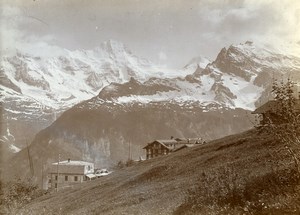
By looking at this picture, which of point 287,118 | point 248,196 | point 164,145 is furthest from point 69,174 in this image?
point 287,118

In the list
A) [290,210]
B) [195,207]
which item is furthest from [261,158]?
[290,210]

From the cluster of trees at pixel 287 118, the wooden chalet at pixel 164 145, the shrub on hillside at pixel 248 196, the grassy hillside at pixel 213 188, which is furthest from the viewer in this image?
the wooden chalet at pixel 164 145

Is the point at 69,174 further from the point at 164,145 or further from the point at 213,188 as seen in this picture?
the point at 213,188

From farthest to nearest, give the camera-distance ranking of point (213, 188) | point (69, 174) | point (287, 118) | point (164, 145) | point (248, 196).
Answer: point (164, 145) → point (69, 174) → point (213, 188) → point (248, 196) → point (287, 118)

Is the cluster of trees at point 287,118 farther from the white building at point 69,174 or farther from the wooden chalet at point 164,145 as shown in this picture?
the wooden chalet at point 164,145

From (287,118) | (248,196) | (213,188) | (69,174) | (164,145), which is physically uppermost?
(164,145)

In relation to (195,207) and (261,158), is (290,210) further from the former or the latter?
(261,158)

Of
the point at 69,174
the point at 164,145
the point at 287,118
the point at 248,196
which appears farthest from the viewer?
the point at 164,145

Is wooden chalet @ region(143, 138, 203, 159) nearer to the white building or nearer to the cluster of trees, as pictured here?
the white building

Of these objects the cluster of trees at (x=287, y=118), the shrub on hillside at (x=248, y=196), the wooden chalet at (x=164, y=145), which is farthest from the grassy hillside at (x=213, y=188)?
the wooden chalet at (x=164, y=145)
